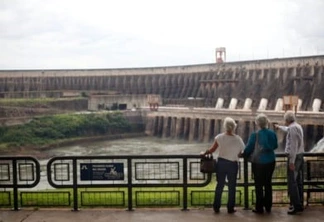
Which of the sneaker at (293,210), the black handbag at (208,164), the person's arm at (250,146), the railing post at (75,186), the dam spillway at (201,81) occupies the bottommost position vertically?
the sneaker at (293,210)

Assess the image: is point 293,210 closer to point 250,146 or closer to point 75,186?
point 250,146

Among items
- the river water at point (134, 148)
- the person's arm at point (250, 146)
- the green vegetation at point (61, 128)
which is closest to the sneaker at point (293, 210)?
the person's arm at point (250, 146)

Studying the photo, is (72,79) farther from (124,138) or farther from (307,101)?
(307,101)

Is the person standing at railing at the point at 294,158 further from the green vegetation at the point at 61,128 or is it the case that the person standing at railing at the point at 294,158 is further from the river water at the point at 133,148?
the green vegetation at the point at 61,128

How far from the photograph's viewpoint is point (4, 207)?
729 centimetres

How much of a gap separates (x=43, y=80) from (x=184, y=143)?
37390 millimetres

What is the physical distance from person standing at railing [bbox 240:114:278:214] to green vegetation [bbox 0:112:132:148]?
31.2 m

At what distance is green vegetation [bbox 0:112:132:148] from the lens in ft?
123

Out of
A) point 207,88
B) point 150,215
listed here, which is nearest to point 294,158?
point 150,215

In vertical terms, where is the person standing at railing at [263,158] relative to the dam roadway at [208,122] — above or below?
above

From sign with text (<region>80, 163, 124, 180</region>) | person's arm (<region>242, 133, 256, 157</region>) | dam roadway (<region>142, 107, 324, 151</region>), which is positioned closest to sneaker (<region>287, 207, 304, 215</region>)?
person's arm (<region>242, 133, 256, 157</region>)

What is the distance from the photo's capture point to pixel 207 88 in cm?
5722

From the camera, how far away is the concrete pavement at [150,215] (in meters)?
6.42

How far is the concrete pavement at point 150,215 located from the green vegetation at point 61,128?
2971 cm
